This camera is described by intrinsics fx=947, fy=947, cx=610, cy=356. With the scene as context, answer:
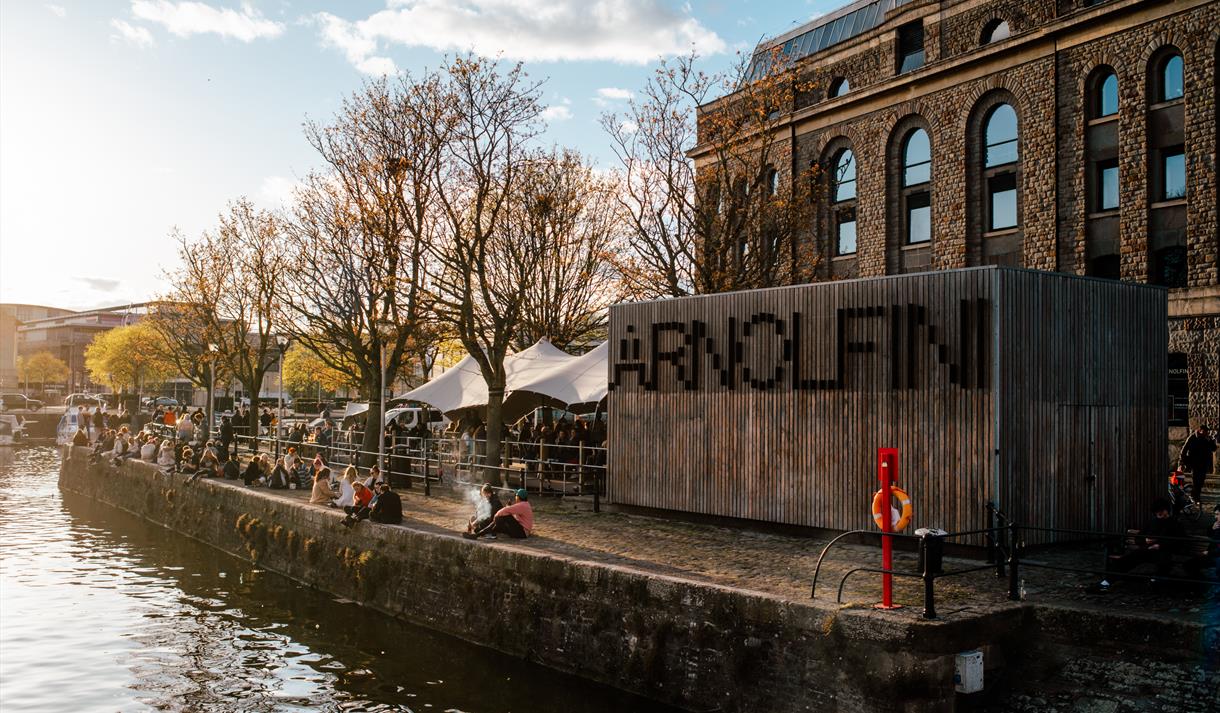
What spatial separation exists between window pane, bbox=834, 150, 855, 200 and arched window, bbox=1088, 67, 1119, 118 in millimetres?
9483

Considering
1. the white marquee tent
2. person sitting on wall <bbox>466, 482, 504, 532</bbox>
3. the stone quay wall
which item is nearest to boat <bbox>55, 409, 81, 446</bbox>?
the white marquee tent

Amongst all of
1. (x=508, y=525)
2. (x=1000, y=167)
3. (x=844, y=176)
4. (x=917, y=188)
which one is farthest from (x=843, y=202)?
(x=508, y=525)

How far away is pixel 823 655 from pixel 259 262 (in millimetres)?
34833

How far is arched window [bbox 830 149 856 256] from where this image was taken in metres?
36.3

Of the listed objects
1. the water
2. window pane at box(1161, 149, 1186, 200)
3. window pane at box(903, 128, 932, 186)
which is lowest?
the water

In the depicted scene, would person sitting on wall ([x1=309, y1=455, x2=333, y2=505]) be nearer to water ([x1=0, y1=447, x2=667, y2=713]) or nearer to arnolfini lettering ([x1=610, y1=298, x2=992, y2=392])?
water ([x1=0, y1=447, x2=667, y2=713])

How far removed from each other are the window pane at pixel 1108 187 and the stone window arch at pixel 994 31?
20.8ft

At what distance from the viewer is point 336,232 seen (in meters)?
27.3

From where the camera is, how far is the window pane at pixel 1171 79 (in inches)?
1018

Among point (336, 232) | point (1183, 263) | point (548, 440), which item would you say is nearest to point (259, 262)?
point (336, 232)

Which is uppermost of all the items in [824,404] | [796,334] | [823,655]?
[796,334]

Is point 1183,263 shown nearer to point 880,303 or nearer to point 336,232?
point 880,303

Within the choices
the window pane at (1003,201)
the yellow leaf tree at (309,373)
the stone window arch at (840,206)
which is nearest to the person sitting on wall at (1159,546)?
the window pane at (1003,201)

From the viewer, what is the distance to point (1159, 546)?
10750 millimetres
